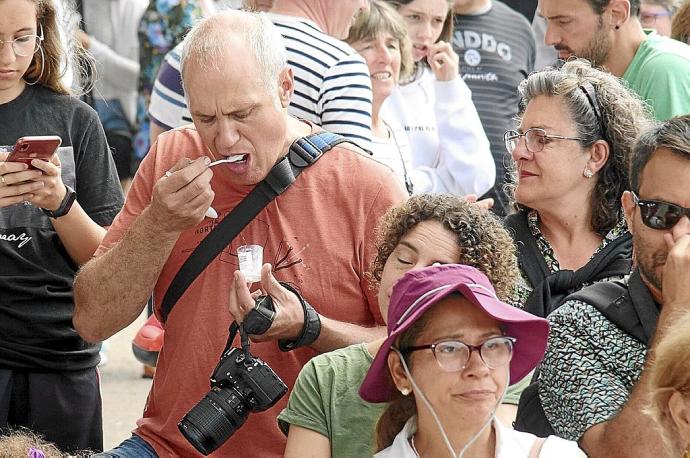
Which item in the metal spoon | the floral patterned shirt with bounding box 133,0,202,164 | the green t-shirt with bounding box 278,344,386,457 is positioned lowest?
the floral patterned shirt with bounding box 133,0,202,164

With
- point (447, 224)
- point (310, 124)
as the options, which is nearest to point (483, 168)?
point (310, 124)

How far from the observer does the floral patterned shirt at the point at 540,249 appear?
12.7 ft

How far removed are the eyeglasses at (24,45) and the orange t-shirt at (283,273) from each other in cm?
83

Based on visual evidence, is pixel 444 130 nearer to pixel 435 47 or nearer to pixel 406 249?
pixel 435 47

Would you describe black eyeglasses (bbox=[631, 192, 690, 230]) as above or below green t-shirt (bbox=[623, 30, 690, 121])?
above

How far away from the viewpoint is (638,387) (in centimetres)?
321

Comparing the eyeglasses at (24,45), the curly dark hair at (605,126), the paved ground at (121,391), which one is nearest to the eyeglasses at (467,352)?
the curly dark hair at (605,126)

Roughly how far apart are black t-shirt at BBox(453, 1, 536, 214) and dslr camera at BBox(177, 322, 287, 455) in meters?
3.10

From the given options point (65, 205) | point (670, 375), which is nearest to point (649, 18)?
point (65, 205)

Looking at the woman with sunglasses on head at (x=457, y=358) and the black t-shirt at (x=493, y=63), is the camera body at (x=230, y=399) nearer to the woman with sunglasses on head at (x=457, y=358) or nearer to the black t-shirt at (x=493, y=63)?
the woman with sunglasses on head at (x=457, y=358)

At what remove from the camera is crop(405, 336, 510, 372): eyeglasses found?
9.74 feet

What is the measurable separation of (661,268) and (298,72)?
1.65m

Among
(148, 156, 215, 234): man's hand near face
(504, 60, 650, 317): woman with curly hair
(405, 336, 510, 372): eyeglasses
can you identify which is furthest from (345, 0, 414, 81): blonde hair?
(405, 336, 510, 372): eyeglasses

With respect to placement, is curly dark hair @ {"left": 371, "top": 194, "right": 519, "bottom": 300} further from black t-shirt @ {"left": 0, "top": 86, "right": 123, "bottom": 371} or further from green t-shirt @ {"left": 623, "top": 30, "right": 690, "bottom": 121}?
green t-shirt @ {"left": 623, "top": 30, "right": 690, "bottom": 121}
